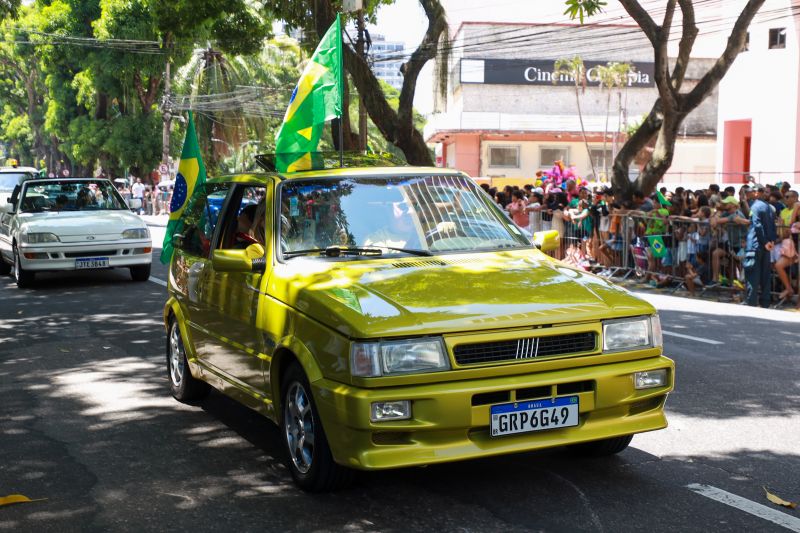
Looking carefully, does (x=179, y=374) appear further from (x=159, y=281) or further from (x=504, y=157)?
(x=504, y=157)

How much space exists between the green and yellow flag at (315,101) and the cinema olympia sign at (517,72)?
58162mm

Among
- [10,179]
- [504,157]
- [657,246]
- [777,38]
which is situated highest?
[777,38]

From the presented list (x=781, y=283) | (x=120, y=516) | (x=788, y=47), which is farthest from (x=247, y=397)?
(x=788, y=47)

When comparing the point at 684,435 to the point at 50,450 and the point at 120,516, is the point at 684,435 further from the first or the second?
the point at 50,450

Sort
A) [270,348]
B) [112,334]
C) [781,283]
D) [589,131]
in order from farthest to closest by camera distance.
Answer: [589,131] < [781,283] < [112,334] < [270,348]

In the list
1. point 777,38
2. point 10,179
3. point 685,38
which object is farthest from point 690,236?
point 777,38

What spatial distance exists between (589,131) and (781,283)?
48993mm

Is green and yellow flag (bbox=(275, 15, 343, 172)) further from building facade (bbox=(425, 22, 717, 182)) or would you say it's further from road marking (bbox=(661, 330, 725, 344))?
building facade (bbox=(425, 22, 717, 182))

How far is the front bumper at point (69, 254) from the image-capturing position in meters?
14.9

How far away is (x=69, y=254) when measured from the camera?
15.0 m

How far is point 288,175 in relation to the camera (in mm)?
6129

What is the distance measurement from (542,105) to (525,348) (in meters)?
63.5

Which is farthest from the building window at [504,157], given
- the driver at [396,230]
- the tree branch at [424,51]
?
the driver at [396,230]

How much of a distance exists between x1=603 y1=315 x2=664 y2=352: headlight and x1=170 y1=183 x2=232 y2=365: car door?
2.80 meters
